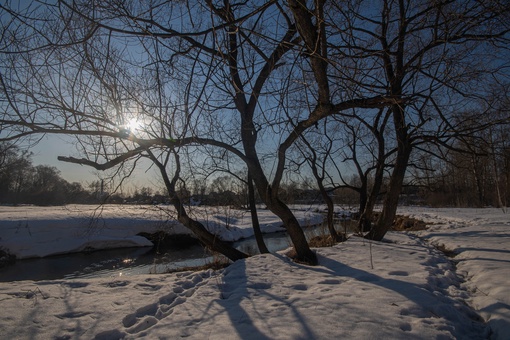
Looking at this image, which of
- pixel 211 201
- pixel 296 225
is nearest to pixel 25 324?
pixel 296 225

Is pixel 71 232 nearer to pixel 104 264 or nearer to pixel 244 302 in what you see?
pixel 104 264

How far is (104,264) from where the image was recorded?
453 inches

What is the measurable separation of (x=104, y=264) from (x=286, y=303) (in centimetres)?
1040

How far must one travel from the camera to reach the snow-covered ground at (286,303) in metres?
2.71

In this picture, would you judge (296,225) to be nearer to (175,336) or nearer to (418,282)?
(418,282)

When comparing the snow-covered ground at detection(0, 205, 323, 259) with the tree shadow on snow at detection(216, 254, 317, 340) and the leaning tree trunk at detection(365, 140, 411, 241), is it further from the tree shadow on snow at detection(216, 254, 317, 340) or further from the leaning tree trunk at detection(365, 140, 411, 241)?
the tree shadow on snow at detection(216, 254, 317, 340)

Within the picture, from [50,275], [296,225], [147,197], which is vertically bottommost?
[50,275]

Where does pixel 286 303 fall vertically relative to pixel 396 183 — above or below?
below

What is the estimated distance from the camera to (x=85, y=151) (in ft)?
15.0

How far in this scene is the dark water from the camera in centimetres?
973

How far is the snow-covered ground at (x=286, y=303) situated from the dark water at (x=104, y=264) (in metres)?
4.03

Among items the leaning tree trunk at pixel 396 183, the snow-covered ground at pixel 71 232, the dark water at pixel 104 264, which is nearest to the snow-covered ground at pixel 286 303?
the leaning tree trunk at pixel 396 183

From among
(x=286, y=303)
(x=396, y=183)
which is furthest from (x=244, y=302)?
(x=396, y=183)

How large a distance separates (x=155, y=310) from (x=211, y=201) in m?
4.47
